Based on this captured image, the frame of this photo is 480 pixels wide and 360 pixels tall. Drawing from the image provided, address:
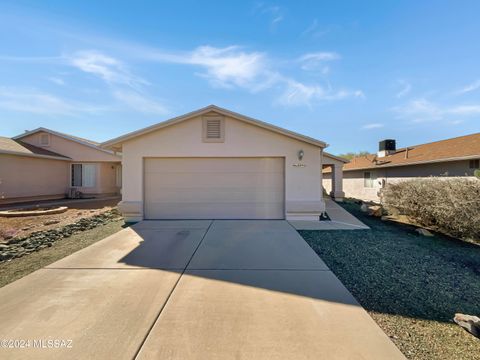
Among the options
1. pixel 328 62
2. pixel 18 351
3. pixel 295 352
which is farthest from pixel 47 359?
pixel 328 62

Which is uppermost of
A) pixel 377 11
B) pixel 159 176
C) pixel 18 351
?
pixel 377 11

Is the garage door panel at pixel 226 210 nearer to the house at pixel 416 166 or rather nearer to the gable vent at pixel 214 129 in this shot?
the gable vent at pixel 214 129

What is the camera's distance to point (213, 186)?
8.55 metres

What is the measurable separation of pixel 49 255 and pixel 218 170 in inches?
212

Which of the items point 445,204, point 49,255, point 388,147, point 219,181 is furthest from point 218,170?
point 388,147

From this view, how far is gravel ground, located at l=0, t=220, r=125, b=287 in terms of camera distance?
3998 millimetres

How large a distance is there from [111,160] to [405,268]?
17.8 metres

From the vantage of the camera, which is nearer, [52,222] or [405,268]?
[405,268]

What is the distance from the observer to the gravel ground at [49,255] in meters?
4.00

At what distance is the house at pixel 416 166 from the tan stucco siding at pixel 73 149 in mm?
18395

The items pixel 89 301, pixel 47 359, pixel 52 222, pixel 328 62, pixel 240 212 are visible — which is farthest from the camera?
pixel 328 62

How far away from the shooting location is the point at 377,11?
28.5ft

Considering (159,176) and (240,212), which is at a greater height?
(159,176)

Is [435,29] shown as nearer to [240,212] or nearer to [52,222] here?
[240,212]
